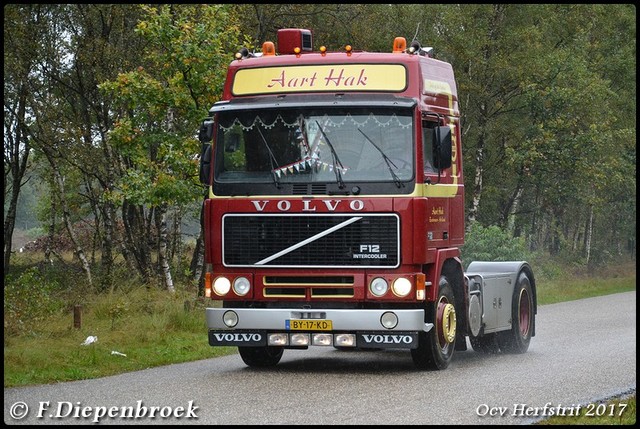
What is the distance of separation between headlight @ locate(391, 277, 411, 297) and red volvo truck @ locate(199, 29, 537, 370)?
0.01 meters

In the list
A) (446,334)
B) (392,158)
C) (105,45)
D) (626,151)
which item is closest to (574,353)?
(446,334)

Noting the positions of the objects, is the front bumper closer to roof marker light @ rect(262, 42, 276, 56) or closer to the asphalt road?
the asphalt road

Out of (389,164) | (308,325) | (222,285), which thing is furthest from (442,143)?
(222,285)

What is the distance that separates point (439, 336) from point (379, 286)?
1.27 meters

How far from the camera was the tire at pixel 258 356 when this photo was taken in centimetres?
1486

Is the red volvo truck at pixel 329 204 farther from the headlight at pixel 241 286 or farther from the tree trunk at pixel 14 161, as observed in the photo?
the tree trunk at pixel 14 161

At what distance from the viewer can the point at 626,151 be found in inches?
1813

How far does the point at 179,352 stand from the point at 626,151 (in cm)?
3290

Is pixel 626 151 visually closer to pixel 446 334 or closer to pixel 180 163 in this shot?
pixel 180 163

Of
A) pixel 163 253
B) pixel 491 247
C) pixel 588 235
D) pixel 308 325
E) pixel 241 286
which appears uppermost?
pixel 241 286

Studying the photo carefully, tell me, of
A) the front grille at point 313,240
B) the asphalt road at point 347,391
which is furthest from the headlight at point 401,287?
the asphalt road at point 347,391

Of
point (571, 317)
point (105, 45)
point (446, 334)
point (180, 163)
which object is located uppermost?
point (105, 45)

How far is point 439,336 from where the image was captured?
14469 mm

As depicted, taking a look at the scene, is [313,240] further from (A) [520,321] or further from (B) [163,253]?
(B) [163,253]
